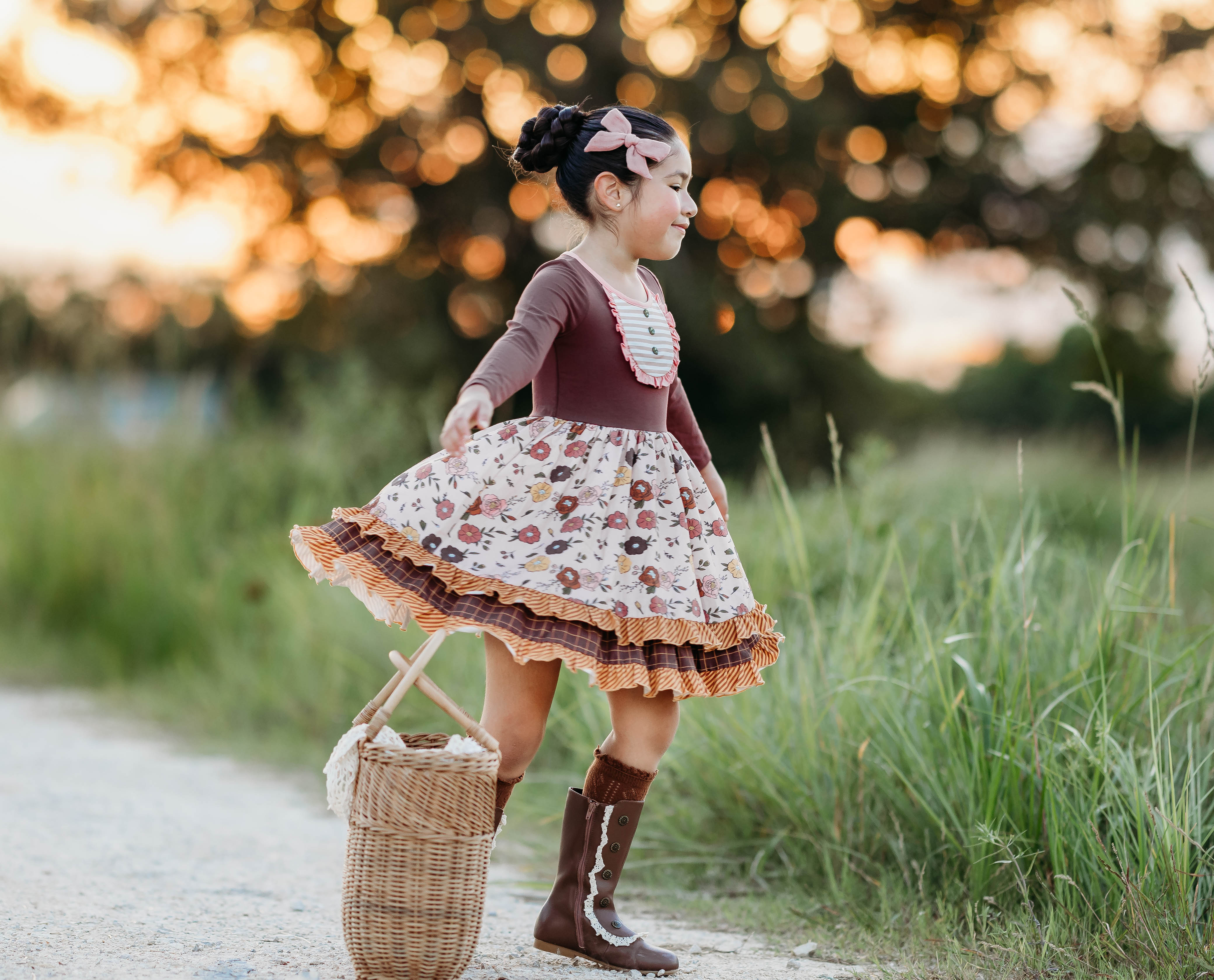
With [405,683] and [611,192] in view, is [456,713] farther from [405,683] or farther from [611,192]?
[611,192]

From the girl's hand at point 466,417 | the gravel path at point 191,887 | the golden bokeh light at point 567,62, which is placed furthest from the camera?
the golden bokeh light at point 567,62

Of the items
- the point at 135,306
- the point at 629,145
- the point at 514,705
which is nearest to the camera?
the point at 514,705

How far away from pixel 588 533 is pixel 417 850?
62 cm

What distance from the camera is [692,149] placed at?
37.4ft

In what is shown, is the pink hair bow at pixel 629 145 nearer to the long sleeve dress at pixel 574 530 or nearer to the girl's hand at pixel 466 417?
the long sleeve dress at pixel 574 530

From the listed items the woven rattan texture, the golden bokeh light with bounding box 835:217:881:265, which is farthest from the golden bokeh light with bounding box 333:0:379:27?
the woven rattan texture

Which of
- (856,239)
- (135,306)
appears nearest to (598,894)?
(135,306)

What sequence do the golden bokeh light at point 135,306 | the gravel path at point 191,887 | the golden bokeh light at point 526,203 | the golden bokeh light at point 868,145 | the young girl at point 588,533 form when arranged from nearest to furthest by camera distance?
the young girl at point 588,533 → the gravel path at point 191,887 → the golden bokeh light at point 135,306 → the golden bokeh light at point 526,203 → the golden bokeh light at point 868,145

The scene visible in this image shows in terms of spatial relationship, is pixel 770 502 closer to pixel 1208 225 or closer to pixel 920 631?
pixel 920 631

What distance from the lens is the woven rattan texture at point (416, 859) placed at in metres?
1.94

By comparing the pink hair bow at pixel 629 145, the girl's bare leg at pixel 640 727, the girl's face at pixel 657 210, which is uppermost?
the pink hair bow at pixel 629 145

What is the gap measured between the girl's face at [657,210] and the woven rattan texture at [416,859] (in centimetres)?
106

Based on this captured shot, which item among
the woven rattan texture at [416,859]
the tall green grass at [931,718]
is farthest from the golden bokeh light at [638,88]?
the woven rattan texture at [416,859]

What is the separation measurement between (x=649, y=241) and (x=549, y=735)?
7.08 feet
